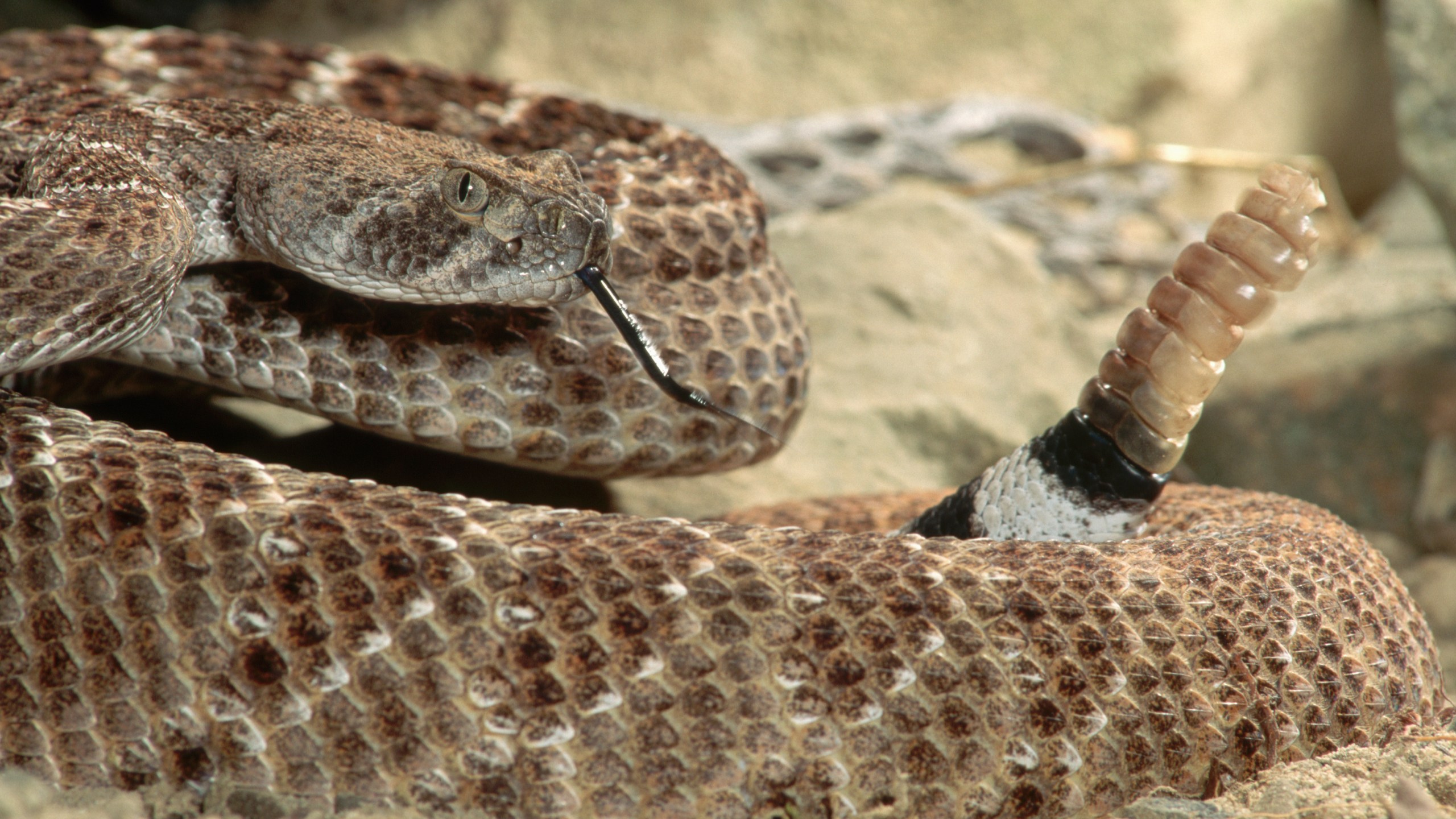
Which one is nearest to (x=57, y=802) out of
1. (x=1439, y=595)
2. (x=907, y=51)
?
(x=1439, y=595)

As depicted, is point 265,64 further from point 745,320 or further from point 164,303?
point 745,320

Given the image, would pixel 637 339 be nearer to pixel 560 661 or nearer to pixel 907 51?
pixel 560 661

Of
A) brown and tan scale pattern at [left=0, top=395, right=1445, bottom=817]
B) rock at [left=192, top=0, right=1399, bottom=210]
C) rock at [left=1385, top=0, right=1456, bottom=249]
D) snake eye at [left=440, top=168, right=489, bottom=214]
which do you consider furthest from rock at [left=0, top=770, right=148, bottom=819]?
rock at [left=192, top=0, right=1399, bottom=210]

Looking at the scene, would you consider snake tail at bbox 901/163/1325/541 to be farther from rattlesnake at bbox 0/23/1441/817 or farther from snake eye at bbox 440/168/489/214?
snake eye at bbox 440/168/489/214

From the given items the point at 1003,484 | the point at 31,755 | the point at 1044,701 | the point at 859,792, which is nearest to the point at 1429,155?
the point at 1003,484

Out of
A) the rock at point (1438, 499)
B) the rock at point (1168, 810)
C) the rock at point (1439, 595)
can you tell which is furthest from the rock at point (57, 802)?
the rock at point (1438, 499)
